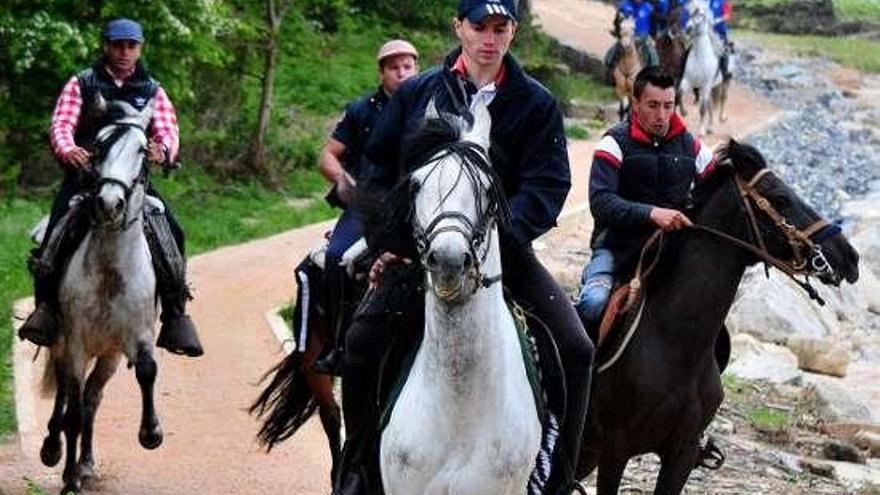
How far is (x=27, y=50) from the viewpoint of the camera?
20781 millimetres

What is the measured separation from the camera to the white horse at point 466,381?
6832 millimetres

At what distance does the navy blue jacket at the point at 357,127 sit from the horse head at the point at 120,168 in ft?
3.91

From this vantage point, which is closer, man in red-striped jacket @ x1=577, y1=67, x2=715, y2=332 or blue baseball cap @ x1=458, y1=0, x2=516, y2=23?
blue baseball cap @ x1=458, y1=0, x2=516, y2=23

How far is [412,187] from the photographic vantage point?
272 inches

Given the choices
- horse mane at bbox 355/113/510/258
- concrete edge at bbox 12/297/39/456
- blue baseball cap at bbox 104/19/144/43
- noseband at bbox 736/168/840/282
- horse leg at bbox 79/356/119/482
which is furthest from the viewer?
concrete edge at bbox 12/297/39/456

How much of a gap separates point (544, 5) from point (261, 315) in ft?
122

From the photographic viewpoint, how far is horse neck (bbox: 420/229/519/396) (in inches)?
276

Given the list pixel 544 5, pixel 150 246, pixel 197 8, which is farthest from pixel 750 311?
pixel 544 5

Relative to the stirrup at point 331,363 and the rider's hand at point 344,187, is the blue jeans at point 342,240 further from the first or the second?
the stirrup at point 331,363

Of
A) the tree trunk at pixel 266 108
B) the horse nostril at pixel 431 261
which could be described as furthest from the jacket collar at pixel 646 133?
the tree trunk at pixel 266 108

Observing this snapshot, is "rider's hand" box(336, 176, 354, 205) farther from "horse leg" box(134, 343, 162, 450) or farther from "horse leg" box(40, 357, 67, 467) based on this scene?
"horse leg" box(40, 357, 67, 467)

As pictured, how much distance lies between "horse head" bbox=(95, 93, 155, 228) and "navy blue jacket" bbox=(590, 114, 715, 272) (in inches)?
103

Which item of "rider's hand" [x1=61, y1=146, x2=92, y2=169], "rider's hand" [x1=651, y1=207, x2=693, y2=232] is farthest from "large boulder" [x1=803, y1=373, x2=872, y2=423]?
"rider's hand" [x1=61, y1=146, x2=92, y2=169]

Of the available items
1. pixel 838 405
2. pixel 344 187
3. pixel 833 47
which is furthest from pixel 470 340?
pixel 833 47
